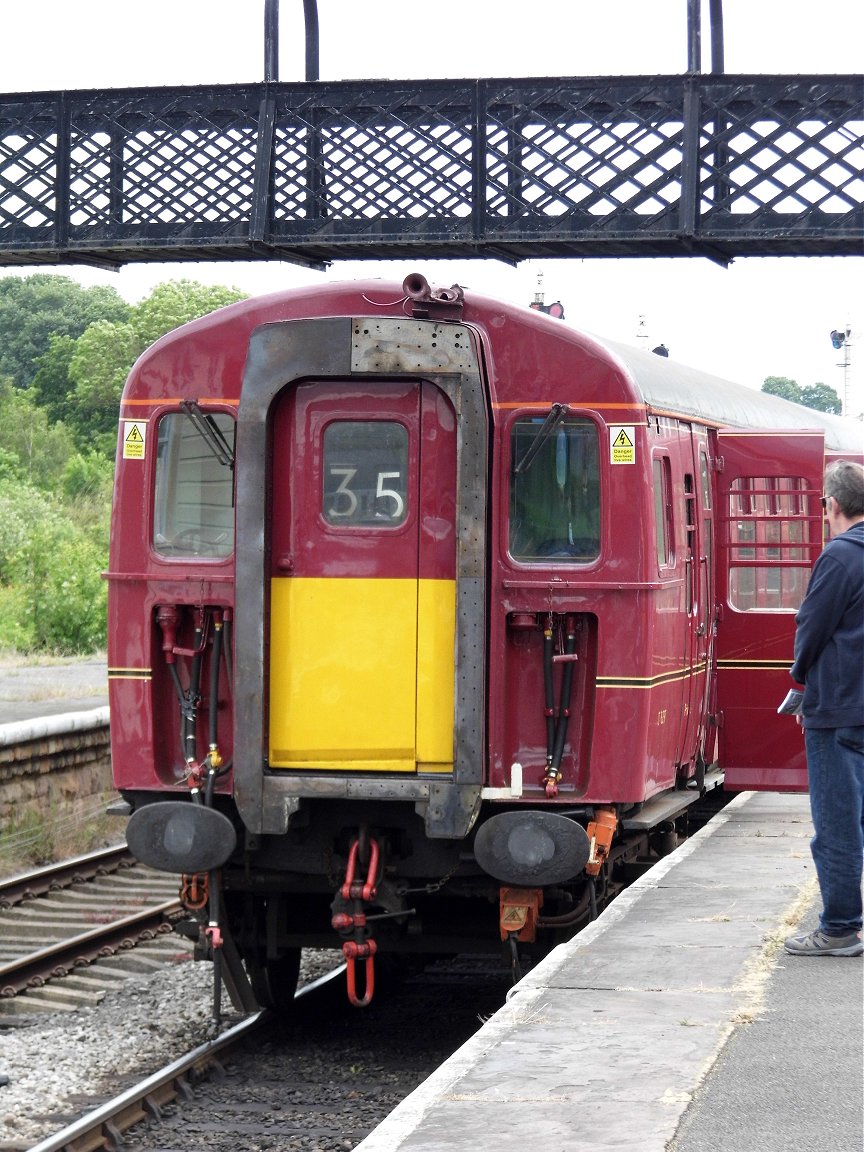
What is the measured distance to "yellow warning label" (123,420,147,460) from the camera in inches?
342

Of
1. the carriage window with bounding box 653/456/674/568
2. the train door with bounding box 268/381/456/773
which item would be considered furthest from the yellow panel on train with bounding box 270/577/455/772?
the carriage window with bounding box 653/456/674/568

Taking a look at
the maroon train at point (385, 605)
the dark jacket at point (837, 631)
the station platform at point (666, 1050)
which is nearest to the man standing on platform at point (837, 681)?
the dark jacket at point (837, 631)

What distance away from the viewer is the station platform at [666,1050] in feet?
15.3

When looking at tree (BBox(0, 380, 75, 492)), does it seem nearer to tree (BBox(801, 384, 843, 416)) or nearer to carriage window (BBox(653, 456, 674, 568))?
tree (BBox(801, 384, 843, 416))

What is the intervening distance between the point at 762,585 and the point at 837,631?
4570mm

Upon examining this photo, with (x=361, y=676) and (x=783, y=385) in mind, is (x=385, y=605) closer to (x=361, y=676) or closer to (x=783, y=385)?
(x=361, y=676)

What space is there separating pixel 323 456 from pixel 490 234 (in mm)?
3350

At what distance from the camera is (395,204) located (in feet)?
37.0

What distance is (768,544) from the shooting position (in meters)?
10.9

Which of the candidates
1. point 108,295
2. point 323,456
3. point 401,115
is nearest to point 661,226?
point 401,115

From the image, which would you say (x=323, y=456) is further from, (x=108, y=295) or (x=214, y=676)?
(x=108, y=295)

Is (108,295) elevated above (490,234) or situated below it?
above

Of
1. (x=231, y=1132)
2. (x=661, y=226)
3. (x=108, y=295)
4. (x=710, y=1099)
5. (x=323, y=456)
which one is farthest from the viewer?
(x=108, y=295)

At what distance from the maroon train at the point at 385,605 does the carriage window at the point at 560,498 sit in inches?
0.5
